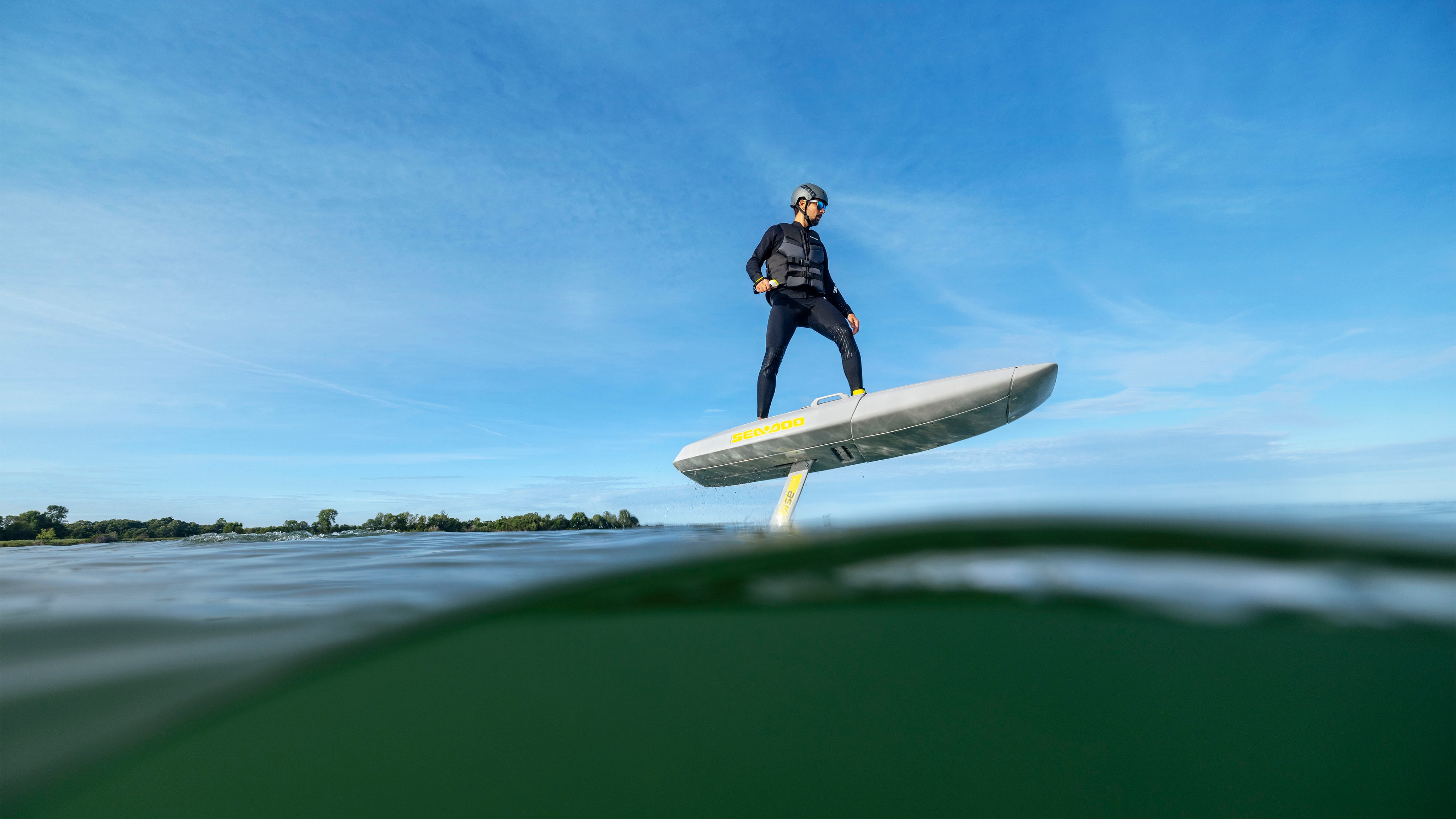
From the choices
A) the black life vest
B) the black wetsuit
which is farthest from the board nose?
the black life vest

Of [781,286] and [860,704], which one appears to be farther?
[781,286]

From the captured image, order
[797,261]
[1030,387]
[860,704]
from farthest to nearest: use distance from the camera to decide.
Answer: [797,261] → [1030,387] → [860,704]

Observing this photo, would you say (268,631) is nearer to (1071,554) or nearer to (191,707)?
(191,707)

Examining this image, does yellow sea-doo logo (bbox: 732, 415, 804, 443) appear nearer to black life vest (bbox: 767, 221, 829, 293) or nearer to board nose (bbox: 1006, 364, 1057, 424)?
black life vest (bbox: 767, 221, 829, 293)

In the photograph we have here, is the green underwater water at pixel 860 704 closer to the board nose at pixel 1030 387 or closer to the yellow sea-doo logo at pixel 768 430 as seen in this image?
the board nose at pixel 1030 387

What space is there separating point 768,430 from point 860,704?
4752mm

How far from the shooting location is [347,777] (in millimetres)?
1801

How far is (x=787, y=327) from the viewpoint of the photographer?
7113mm

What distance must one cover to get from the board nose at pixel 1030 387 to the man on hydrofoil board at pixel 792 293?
192cm

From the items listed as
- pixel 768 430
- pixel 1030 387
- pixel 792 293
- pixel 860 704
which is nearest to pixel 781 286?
pixel 792 293

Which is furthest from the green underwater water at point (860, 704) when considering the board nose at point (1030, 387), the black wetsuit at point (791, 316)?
the black wetsuit at point (791, 316)

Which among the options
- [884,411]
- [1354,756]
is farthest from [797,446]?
[1354,756]

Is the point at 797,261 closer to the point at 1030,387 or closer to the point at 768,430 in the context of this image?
the point at 768,430

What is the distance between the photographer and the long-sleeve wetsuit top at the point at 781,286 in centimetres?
711
